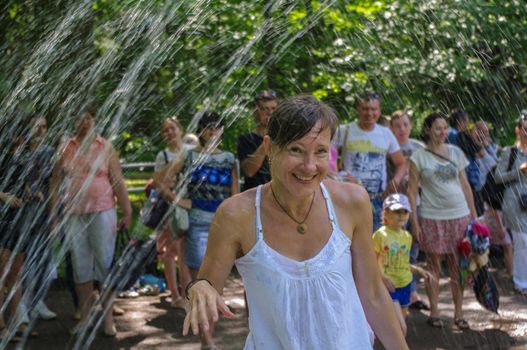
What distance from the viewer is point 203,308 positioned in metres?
2.53

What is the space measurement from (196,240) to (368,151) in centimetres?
155

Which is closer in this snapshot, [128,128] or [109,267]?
[109,267]

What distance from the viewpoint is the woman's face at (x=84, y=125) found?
6.51 metres

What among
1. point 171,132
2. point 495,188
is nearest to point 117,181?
point 171,132

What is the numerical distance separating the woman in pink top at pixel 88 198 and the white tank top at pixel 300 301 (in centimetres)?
387

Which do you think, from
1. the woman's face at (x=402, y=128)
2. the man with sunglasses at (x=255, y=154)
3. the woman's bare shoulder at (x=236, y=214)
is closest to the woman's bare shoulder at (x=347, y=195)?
the woman's bare shoulder at (x=236, y=214)

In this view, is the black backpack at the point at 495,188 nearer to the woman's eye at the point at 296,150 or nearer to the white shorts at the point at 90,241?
the white shorts at the point at 90,241

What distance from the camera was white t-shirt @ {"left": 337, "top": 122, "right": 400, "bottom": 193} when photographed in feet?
22.4

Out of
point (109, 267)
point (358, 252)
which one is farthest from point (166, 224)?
point (358, 252)

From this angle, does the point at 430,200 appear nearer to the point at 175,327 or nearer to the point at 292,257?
the point at 175,327

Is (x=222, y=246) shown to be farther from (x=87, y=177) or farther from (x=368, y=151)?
(x=368, y=151)

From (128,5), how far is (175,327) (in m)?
3.70

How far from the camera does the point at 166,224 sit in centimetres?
727

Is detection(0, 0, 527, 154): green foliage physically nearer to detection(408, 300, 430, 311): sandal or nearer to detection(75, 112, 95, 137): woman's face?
detection(75, 112, 95, 137): woman's face
